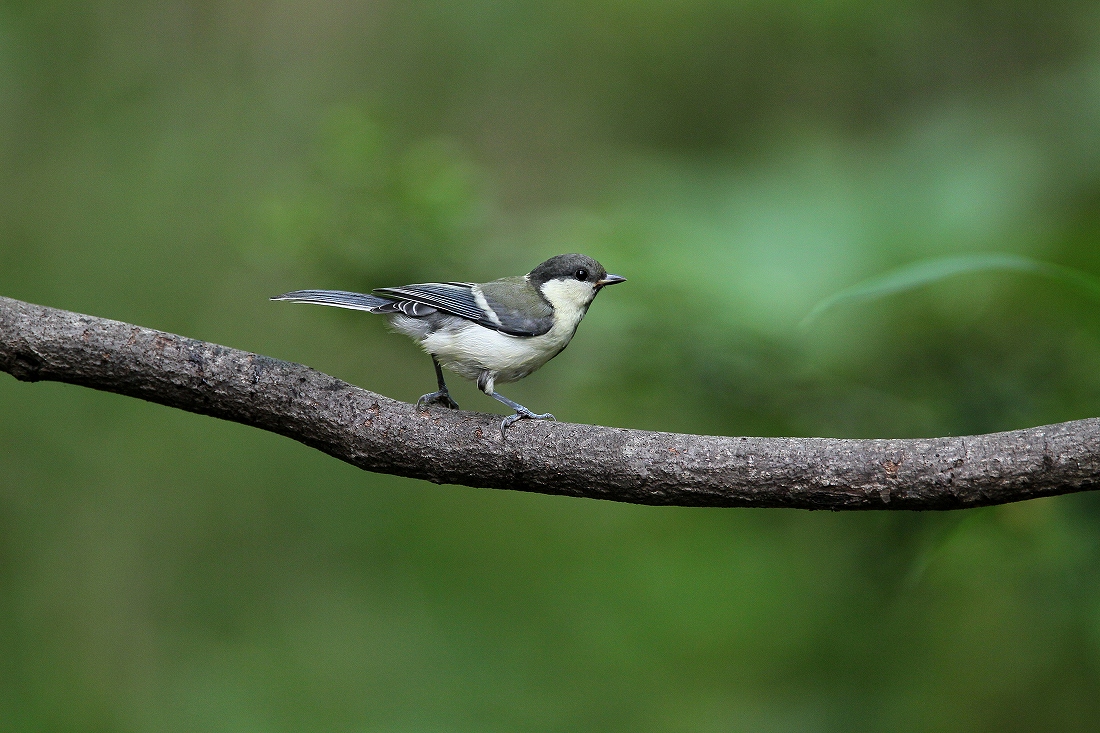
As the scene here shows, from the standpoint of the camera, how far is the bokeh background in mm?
2861

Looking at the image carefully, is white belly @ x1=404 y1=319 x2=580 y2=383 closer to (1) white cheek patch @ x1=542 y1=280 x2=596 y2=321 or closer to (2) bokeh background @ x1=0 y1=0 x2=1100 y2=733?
(1) white cheek patch @ x1=542 y1=280 x2=596 y2=321

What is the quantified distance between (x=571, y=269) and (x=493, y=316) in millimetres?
292

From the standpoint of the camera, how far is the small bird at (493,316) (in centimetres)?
249

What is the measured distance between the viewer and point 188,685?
13.6ft

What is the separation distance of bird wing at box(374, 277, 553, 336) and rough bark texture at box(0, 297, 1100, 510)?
534 mm

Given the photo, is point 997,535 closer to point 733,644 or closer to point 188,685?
point 733,644

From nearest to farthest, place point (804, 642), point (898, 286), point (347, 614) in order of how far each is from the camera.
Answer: point (898, 286) → point (804, 642) → point (347, 614)

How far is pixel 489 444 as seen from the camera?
1925 millimetres

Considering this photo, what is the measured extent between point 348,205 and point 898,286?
1723 millimetres

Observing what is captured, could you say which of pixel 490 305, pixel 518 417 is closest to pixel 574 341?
pixel 490 305

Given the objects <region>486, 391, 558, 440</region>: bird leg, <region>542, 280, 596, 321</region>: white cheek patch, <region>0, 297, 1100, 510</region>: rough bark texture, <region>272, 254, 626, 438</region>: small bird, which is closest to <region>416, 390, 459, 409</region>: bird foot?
<region>272, 254, 626, 438</region>: small bird

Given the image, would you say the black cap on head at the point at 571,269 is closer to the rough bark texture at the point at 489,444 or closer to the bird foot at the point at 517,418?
the bird foot at the point at 517,418

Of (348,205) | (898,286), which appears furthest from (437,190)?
(898,286)

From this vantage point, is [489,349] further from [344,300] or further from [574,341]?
[574,341]
